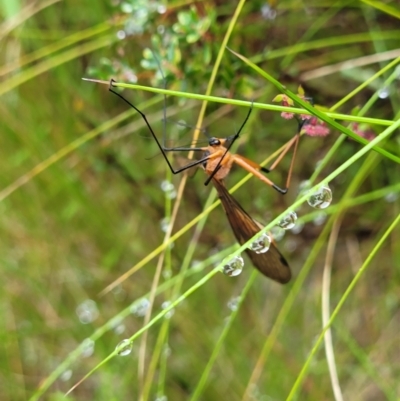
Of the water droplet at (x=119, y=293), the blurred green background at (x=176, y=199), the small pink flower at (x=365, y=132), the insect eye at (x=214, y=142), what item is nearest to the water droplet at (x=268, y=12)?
the blurred green background at (x=176, y=199)

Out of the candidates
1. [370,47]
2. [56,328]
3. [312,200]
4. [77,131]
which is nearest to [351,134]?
[312,200]

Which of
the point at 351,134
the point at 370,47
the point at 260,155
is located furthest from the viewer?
the point at 260,155

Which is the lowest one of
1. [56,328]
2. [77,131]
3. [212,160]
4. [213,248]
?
[212,160]

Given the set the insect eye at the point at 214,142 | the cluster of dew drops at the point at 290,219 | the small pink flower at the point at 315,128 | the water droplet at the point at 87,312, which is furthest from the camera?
the water droplet at the point at 87,312

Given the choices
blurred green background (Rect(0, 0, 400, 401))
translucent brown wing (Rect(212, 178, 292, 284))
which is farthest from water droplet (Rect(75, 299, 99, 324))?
translucent brown wing (Rect(212, 178, 292, 284))

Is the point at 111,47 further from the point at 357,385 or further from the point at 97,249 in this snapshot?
the point at 357,385

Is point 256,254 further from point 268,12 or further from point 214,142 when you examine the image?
point 268,12

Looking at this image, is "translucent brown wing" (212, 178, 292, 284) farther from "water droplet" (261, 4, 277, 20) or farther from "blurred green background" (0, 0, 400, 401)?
"water droplet" (261, 4, 277, 20)

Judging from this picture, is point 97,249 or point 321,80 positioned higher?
point 97,249

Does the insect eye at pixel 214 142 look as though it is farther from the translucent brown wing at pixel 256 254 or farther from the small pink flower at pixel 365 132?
the small pink flower at pixel 365 132
